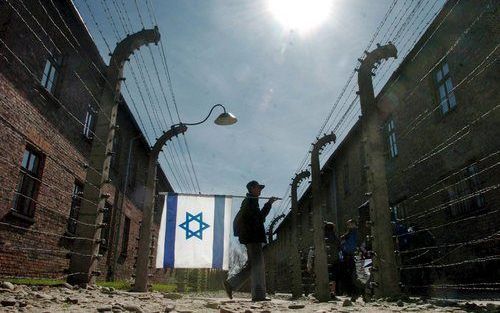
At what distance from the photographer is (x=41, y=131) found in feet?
31.9

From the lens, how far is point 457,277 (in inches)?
367

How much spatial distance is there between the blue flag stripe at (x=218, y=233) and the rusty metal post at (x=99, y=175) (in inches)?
107

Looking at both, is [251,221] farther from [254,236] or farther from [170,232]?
[170,232]

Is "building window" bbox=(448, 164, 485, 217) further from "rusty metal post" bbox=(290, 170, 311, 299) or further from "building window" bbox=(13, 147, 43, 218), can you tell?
"building window" bbox=(13, 147, 43, 218)

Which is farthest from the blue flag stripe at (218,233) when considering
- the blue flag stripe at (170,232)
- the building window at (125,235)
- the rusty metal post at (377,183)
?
the building window at (125,235)

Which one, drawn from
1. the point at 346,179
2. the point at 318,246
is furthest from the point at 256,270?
the point at 346,179

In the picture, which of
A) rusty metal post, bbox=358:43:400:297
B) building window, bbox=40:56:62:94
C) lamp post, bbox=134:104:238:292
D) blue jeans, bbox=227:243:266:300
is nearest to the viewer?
rusty metal post, bbox=358:43:400:297

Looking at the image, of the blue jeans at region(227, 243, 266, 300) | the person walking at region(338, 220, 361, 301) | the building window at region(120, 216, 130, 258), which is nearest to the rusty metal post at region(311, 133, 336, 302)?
the person walking at region(338, 220, 361, 301)

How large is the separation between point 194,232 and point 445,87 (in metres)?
8.28

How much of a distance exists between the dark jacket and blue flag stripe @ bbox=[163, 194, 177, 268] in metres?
2.29

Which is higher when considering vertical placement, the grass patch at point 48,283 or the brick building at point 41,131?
the brick building at point 41,131

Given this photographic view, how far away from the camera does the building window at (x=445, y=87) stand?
10391mm

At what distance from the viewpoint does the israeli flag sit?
7.43 m

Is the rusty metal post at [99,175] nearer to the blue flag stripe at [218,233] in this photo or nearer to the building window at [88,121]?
the blue flag stripe at [218,233]
